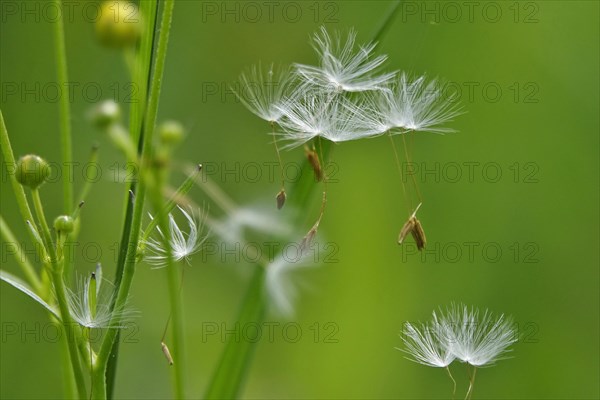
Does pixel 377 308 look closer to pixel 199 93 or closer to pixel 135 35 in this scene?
pixel 199 93

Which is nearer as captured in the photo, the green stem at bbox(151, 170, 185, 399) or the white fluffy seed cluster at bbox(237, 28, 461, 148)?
the green stem at bbox(151, 170, 185, 399)

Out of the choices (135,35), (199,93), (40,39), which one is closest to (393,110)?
(135,35)

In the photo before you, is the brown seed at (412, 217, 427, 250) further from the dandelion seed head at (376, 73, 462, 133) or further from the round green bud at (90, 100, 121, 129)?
the round green bud at (90, 100, 121, 129)

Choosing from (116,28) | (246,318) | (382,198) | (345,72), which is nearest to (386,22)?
(345,72)

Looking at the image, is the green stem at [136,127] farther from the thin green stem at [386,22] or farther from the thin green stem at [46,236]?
the thin green stem at [386,22]

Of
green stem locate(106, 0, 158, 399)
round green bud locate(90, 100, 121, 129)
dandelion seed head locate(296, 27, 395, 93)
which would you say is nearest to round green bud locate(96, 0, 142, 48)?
round green bud locate(90, 100, 121, 129)

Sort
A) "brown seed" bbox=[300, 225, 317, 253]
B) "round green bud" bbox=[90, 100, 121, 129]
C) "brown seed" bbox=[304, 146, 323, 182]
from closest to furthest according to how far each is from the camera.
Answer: "round green bud" bbox=[90, 100, 121, 129], "brown seed" bbox=[300, 225, 317, 253], "brown seed" bbox=[304, 146, 323, 182]
